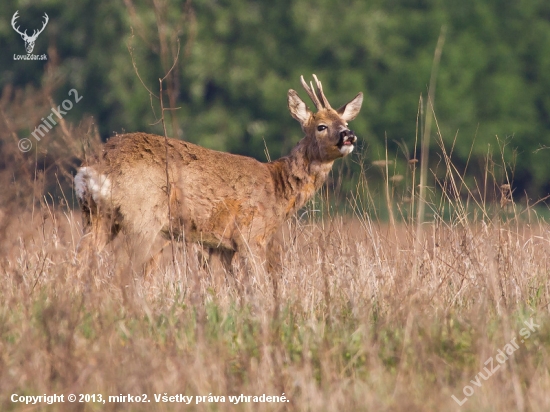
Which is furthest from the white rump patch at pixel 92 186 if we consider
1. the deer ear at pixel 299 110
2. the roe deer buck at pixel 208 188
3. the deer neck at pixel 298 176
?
the deer ear at pixel 299 110

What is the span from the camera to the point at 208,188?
8.09 m

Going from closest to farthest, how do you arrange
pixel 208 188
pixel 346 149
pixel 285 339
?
pixel 285 339 → pixel 208 188 → pixel 346 149

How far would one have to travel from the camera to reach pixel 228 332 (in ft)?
16.1

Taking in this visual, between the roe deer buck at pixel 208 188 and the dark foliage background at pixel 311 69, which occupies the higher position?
the roe deer buck at pixel 208 188

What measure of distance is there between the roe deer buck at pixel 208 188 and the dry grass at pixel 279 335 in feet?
3.58

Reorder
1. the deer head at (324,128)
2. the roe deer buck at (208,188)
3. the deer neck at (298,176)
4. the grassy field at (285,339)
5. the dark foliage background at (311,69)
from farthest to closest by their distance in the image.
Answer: the dark foliage background at (311,69)
the deer neck at (298,176)
the deer head at (324,128)
the roe deer buck at (208,188)
the grassy field at (285,339)

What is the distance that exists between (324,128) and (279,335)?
4368 mm

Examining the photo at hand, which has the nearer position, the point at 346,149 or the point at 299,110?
the point at 346,149

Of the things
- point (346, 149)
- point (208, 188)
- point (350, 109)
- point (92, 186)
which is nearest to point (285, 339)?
point (92, 186)

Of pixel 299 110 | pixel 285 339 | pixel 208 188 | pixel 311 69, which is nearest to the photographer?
pixel 285 339

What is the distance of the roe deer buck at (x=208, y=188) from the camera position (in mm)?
7320

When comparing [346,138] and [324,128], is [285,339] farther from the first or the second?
[324,128]

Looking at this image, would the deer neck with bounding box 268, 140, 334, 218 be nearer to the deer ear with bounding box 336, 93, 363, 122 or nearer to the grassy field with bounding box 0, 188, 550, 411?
the deer ear with bounding box 336, 93, 363, 122

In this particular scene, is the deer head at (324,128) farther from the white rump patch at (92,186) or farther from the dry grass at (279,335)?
the dry grass at (279,335)
